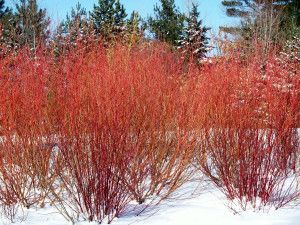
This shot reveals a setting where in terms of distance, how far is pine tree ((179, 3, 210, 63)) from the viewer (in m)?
7.32

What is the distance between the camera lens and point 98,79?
4.68 meters

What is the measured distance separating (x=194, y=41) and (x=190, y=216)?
1619 cm

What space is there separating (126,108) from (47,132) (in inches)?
45.9


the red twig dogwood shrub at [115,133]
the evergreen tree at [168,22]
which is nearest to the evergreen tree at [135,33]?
the red twig dogwood shrub at [115,133]

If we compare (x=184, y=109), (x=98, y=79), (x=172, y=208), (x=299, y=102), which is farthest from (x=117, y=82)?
(x=299, y=102)

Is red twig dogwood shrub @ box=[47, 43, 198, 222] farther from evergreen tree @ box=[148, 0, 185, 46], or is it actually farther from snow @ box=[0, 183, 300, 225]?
evergreen tree @ box=[148, 0, 185, 46]

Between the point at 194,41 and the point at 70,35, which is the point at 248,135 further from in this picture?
the point at 194,41

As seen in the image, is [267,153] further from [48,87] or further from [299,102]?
[48,87]

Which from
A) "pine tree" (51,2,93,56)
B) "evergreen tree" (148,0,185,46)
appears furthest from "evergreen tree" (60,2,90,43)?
"evergreen tree" (148,0,185,46)

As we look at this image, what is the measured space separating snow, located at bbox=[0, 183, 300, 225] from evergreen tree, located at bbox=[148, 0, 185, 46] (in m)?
22.1

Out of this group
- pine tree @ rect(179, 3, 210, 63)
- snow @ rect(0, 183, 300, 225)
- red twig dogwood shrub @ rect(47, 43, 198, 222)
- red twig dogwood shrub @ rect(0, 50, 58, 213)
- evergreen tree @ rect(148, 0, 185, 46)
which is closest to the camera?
red twig dogwood shrub @ rect(47, 43, 198, 222)

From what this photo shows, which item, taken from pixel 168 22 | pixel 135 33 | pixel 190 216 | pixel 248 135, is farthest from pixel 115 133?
pixel 168 22

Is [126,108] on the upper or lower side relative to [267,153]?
upper

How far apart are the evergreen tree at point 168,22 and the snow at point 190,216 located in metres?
22.1
